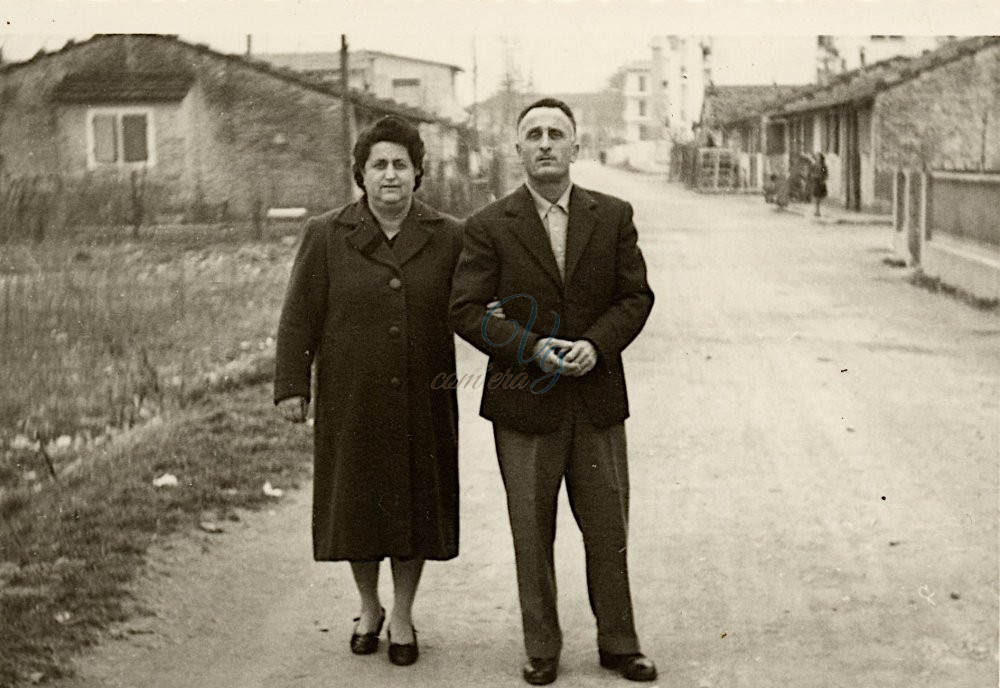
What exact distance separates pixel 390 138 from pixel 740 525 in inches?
94.8

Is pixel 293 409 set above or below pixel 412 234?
below

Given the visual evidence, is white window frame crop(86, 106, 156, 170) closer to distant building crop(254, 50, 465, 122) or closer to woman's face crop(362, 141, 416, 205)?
distant building crop(254, 50, 465, 122)

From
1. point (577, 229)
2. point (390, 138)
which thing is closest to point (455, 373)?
point (577, 229)

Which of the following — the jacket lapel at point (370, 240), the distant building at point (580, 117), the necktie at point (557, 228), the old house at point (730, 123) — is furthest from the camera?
the old house at point (730, 123)

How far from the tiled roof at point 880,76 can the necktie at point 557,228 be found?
206 cm

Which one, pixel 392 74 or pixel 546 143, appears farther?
pixel 392 74

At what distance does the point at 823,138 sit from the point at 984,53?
45.5ft

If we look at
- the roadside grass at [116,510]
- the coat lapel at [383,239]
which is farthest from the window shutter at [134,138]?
the coat lapel at [383,239]

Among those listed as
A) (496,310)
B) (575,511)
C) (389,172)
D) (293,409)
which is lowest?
(575,511)

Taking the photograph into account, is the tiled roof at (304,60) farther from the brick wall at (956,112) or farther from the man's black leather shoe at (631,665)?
the brick wall at (956,112)

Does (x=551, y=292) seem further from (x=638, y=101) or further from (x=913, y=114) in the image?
(x=913, y=114)

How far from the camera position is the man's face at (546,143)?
3754 millimetres

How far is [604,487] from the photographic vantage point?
390 centimetres

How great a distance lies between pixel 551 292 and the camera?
383cm
